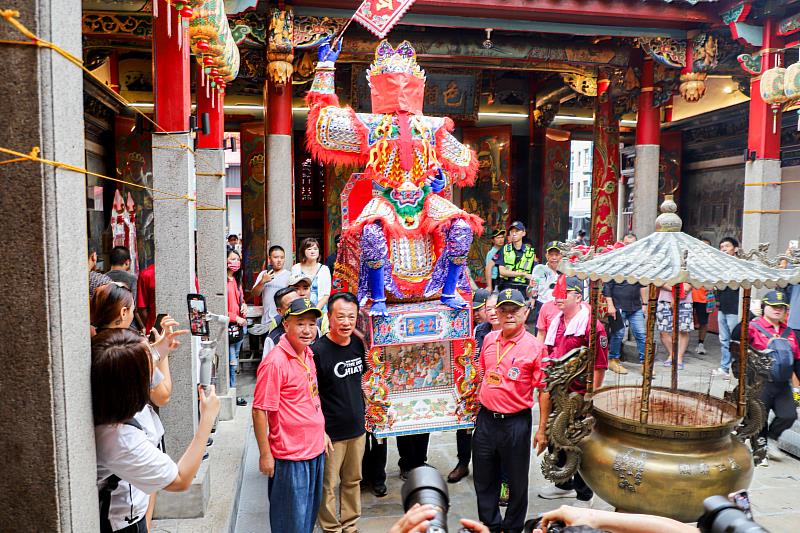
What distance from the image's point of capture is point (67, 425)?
5.41ft

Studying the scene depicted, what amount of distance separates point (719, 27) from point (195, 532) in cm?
860

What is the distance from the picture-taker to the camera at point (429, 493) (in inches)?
52.0

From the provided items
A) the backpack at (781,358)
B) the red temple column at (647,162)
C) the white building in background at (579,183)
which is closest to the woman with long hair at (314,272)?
the backpack at (781,358)

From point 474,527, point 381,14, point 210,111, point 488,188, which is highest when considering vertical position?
point 381,14

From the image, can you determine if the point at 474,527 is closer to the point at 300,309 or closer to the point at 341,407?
the point at 300,309

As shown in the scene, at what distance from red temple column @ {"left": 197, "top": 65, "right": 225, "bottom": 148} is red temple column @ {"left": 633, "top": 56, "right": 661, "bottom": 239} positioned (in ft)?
20.4

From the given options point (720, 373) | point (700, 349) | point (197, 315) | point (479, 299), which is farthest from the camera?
point (700, 349)

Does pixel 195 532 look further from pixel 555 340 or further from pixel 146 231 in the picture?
pixel 146 231

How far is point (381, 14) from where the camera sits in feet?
18.1

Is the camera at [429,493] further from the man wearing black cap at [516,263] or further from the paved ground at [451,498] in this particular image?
the man wearing black cap at [516,263]

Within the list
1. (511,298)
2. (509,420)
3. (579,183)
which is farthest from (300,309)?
(579,183)

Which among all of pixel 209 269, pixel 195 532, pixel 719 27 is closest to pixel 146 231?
pixel 209 269

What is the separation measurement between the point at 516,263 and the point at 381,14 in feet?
12.5

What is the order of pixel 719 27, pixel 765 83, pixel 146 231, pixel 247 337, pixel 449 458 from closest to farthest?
pixel 449 458 → pixel 765 83 → pixel 719 27 → pixel 247 337 → pixel 146 231
